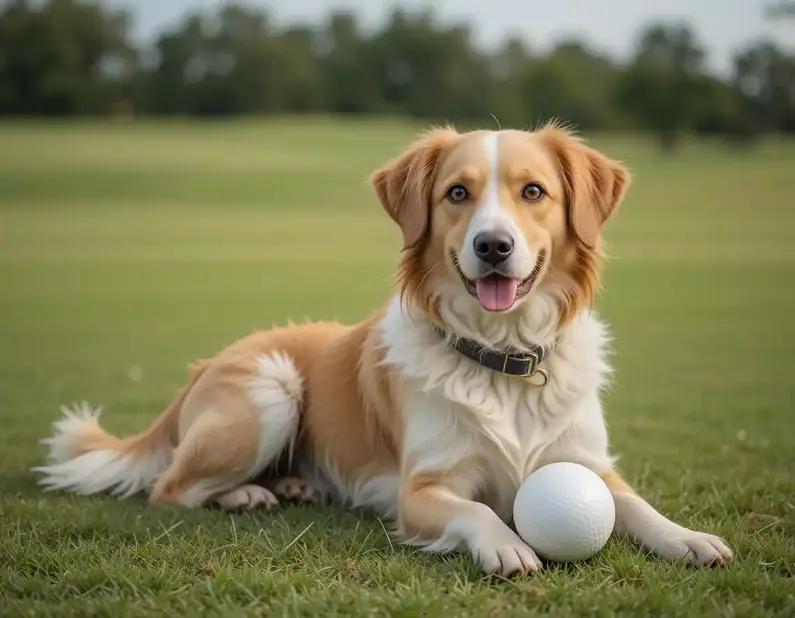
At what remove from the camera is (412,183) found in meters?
4.50

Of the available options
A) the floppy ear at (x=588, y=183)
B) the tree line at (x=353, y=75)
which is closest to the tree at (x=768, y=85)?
the tree line at (x=353, y=75)

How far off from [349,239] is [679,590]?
23116mm

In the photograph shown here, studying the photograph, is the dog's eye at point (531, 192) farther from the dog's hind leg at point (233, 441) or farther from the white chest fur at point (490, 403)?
the dog's hind leg at point (233, 441)

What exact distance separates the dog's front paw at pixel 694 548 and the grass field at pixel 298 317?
0.34 ft

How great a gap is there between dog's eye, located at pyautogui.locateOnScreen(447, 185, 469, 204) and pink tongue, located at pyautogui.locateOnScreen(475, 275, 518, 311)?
40cm

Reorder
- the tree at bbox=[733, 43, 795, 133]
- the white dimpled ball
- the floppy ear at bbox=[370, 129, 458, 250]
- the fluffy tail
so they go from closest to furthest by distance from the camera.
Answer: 1. the white dimpled ball
2. the floppy ear at bbox=[370, 129, 458, 250]
3. the fluffy tail
4. the tree at bbox=[733, 43, 795, 133]

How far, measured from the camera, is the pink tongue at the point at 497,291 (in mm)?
4086

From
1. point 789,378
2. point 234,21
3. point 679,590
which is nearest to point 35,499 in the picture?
point 679,590

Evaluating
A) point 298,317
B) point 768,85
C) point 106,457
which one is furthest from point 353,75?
point 106,457

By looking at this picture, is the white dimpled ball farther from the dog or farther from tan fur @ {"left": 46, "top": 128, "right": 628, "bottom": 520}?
tan fur @ {"left": 46, "top": 128, "right": 628, "bottom": 520}

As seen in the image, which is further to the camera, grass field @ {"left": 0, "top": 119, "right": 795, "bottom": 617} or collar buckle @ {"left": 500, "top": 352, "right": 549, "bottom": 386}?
collar buckle @ {"left": 500, "top": 352, "right": 549, "bottom": 386}

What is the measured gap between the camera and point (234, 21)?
3784 cm

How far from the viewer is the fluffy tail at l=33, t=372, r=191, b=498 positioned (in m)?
5.27

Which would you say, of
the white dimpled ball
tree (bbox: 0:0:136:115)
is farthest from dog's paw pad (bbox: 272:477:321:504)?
tree (bbox: 0:0:136:115)
